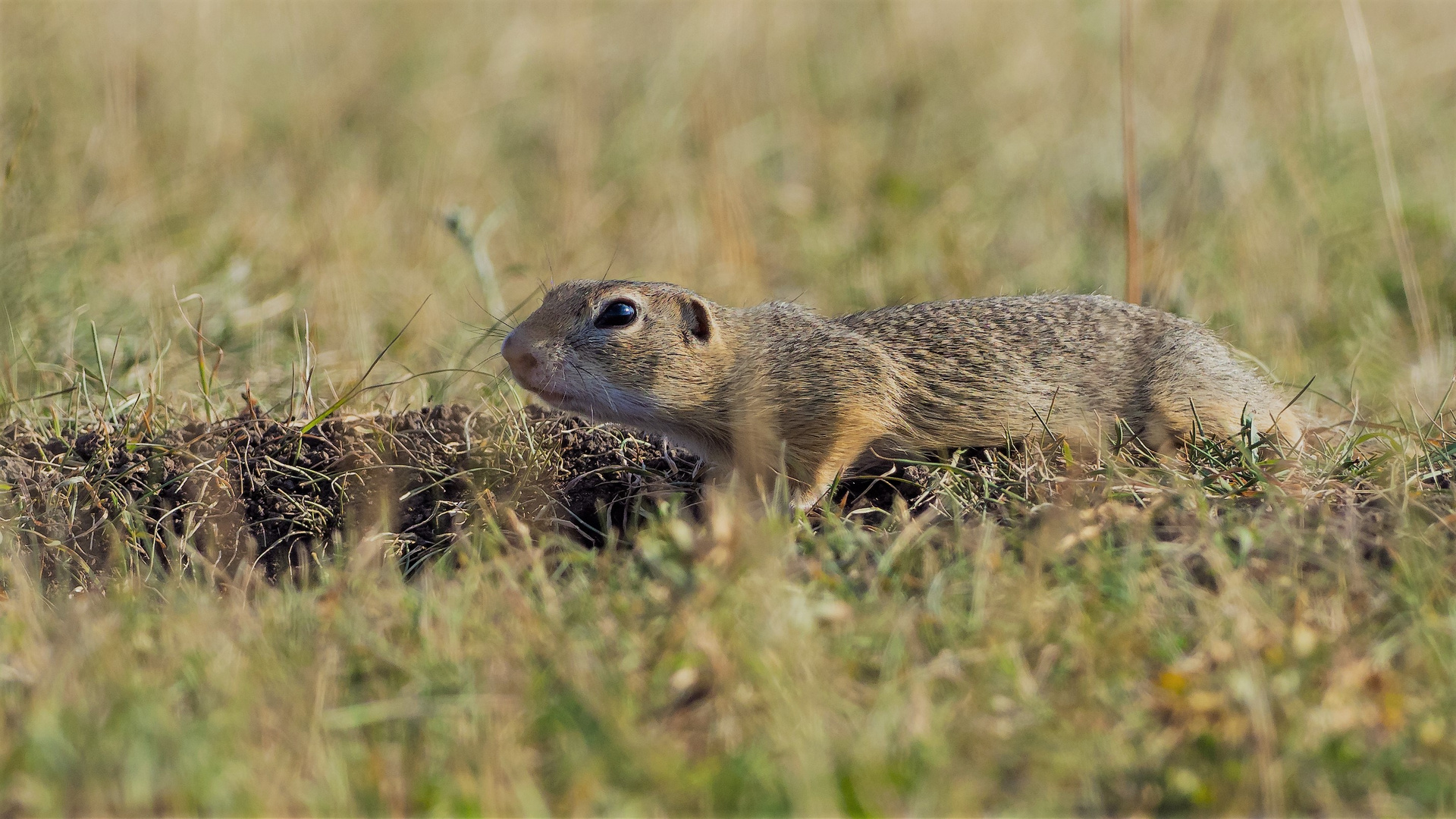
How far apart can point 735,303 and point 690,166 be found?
5.10ft

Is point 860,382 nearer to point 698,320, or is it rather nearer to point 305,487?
point 698,320

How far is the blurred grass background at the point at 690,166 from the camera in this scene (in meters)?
5.57

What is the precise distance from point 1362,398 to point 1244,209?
2153mm

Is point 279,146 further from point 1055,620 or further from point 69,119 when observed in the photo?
point 1055,620

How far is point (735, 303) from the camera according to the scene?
6301mm

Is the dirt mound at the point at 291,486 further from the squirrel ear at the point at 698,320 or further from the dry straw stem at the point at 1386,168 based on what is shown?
the dry straw stem at the point at 1386,168

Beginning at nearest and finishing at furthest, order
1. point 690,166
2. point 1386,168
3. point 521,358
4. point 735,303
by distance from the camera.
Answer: point 521,358 < point 1386,168 < point 735,303 < point 690,166

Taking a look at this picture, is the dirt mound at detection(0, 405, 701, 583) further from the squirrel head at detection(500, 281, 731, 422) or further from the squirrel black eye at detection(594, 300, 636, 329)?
the squirrel black eye at detection(594, 300, 636, 329)

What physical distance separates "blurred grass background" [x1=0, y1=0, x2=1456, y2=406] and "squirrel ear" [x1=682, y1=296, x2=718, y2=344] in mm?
1036

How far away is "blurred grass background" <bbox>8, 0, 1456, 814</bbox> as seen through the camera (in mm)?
2248

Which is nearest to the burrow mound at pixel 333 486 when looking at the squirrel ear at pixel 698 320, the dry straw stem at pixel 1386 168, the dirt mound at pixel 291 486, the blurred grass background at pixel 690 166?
the dirt mound at pixel 291 486

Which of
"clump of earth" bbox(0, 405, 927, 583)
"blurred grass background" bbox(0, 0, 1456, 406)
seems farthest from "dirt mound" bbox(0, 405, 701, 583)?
"blurred grass background" bbox(0, 0, 1456, 406)

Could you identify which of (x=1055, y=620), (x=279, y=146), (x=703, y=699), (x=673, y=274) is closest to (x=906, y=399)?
(x=1055, y=620)

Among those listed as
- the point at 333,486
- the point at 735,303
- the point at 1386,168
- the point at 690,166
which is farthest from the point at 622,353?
the point at 690,166
